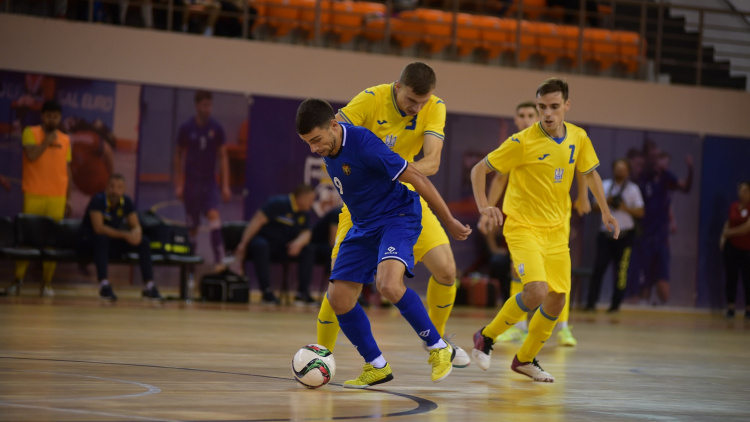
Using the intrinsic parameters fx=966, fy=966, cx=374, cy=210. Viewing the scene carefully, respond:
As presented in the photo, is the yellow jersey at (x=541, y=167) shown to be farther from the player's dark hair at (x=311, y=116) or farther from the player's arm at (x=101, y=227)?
the player's arm at (x=101, y=227)

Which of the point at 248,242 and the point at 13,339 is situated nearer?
the point at 13,339

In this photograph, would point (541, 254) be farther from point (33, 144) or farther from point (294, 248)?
point (33, 144)

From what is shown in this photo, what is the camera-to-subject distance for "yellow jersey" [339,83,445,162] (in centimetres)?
554

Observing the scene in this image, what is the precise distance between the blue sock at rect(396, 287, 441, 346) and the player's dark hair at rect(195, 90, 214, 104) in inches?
387

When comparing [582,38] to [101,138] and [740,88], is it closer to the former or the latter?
[740,88]

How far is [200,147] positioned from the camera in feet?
46.4

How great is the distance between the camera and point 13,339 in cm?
598

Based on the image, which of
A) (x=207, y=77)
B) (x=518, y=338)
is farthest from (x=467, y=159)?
(x=518, y=338)

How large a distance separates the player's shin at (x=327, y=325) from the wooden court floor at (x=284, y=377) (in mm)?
248

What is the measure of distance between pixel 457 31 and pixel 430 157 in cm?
1057

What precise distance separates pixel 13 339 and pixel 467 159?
10.3m

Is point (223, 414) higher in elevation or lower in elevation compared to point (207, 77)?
lower

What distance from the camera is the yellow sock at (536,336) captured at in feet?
18.1

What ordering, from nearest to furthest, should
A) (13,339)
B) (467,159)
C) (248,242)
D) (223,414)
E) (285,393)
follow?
(223,414) < (285,393) < (13,339) < (248,242) < (467,159)
